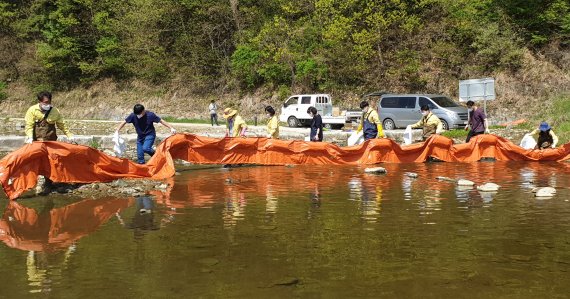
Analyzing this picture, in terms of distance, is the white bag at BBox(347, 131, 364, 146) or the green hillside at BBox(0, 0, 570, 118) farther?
the green hillside at BBox(0, 0, 570, 118)

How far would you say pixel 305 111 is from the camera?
96.8ft

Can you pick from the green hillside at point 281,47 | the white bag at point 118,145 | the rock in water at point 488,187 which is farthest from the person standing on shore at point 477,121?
the green hillside at point 281,47

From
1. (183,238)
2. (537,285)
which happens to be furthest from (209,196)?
(537,285)

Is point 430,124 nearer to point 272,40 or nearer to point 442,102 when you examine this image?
point 442,102

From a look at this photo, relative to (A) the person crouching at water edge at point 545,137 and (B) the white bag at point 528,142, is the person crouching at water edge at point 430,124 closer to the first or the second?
(A) the person crouching at water edge at point 545,137

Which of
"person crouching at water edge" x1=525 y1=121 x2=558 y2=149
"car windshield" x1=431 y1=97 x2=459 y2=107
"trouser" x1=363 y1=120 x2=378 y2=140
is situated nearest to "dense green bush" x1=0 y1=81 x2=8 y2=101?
"car windshield" x1=431 y1=97 x2=459 y2=107

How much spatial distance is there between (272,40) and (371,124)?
24790 millimetres

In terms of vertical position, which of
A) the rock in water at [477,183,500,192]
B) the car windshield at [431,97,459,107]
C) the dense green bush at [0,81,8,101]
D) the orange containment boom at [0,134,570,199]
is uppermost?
the dense green bush at [0,81,8,101]

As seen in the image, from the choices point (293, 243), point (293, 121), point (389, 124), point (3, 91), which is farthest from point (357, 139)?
point (3, 91)

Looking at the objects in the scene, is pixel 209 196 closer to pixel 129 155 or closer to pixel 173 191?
pixel 173 191

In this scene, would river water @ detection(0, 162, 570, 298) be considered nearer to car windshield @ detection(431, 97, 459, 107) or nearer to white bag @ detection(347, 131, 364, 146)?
white bag @ detection(347, 131, 364, 146)

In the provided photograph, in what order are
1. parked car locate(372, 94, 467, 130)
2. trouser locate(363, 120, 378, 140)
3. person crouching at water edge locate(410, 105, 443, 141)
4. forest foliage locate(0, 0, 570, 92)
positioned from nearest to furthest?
1. trouser locate(363, 120, 378, 140)
2. person crouching at water edge locate(410, 105, 443, 141)
3. parked car locate(372, 94, 467, 130)
4. forest foliage locate(0, 0, 570, 92)

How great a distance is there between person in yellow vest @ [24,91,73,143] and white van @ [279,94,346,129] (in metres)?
18.9

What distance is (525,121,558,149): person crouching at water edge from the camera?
14.8 metres
